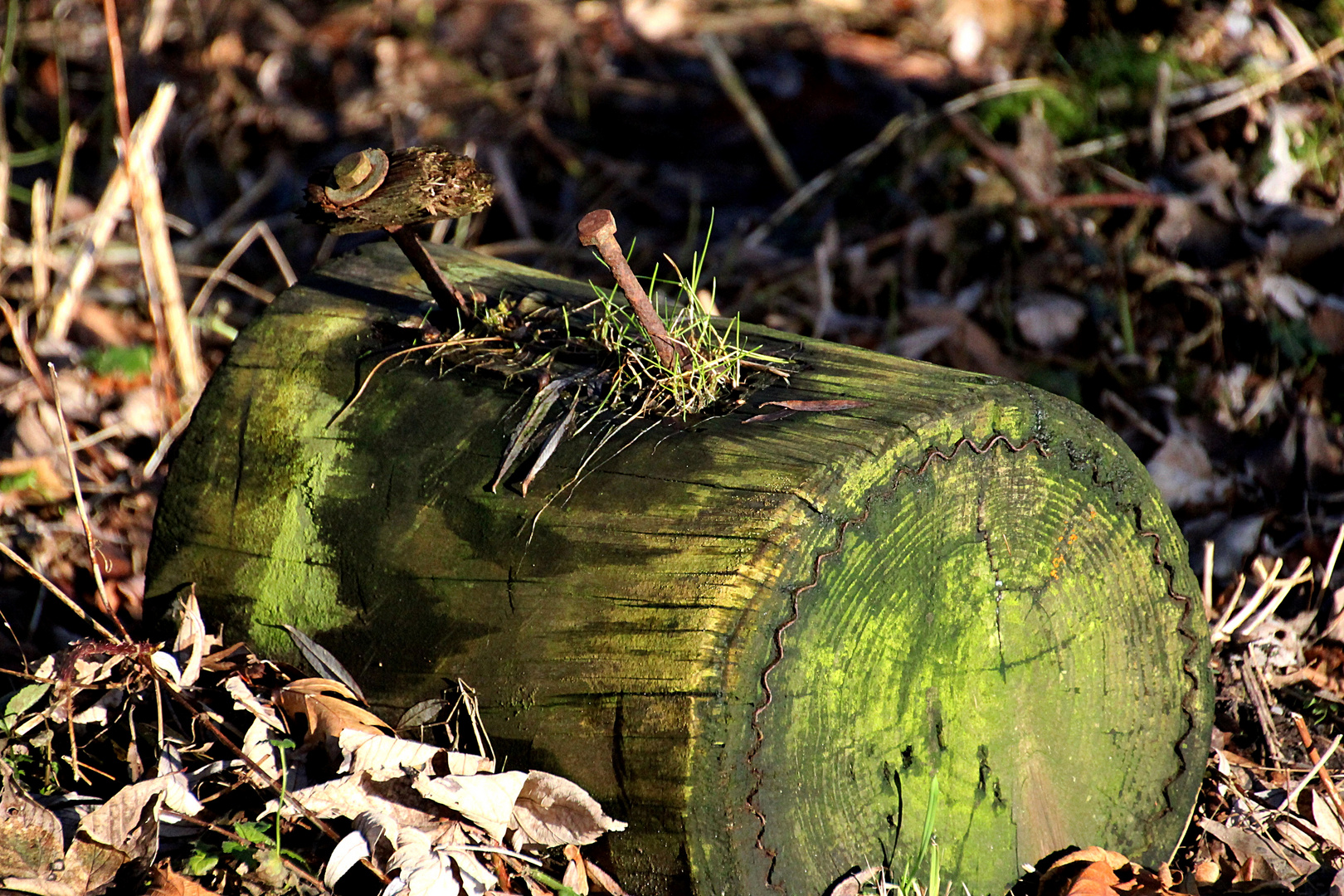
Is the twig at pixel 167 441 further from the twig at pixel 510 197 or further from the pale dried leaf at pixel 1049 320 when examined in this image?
the pale dried leaf at pixel 1049 320

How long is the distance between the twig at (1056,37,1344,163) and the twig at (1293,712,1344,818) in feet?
7.52

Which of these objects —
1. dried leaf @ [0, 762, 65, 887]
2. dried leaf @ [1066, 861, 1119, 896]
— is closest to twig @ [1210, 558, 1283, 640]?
dried leaf @ [1066, 861, 1119, 896]

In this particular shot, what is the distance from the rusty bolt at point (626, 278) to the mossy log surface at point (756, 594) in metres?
0.13

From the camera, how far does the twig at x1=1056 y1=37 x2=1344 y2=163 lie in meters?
4.09

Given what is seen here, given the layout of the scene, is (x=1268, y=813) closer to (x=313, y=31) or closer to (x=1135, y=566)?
(x=1135, y=566)

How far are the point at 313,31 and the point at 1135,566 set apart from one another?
5698 millimetres

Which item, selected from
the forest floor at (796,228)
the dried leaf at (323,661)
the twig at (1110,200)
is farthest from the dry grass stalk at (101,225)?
the twig at (1110,200)

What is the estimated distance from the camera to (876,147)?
4.04 meters

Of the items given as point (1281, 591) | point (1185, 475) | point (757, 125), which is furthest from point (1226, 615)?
point (757, 125)

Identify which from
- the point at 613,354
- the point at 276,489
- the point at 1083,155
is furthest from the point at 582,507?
the point at 1083,155

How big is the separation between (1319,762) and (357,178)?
6.51ft

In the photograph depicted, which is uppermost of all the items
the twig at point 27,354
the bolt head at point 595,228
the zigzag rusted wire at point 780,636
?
the bolt head at point 595,228

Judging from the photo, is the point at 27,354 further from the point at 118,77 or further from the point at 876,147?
the point at 876,147

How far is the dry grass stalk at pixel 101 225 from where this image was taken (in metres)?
3.10
